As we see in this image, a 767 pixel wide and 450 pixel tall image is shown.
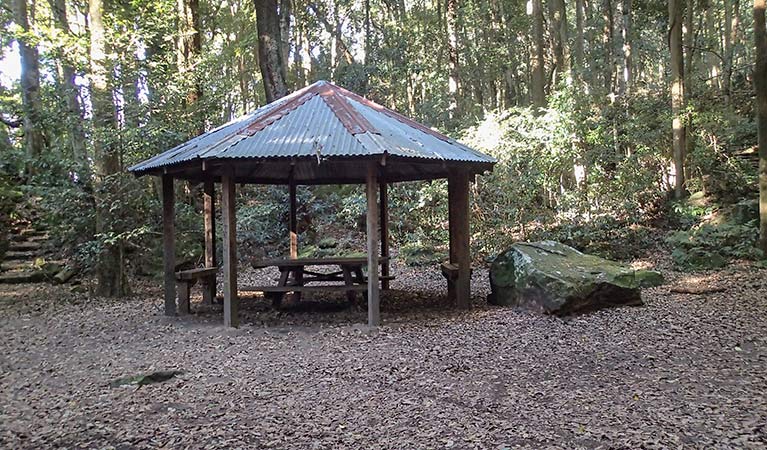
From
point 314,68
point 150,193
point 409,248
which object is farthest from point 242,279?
point 314,68

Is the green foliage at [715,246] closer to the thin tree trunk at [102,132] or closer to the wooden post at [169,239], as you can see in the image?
the wooden post at [169,239]

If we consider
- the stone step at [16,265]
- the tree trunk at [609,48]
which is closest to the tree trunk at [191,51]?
the stone step at [16,265]

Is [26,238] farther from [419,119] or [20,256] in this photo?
[419,119]

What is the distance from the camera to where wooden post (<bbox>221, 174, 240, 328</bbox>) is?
725 cm

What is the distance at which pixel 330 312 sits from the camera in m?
8.59

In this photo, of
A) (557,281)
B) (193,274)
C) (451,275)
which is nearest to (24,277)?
(193,274)

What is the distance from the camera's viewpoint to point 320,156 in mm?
6676

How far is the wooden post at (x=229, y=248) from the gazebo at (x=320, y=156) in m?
0.01

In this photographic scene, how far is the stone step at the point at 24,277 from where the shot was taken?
12.5m

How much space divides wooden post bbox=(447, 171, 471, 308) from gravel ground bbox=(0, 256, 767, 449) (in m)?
0.36

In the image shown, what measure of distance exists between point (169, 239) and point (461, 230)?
15.3 ft

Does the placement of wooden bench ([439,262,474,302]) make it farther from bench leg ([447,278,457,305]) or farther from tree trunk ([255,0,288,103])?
tree trunk ([255,0,288,103])

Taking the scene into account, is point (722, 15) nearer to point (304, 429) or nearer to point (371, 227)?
point (371, 227)

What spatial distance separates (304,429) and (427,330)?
3.36m
